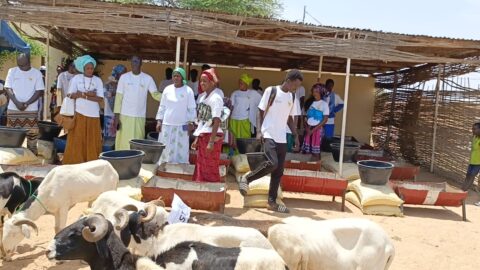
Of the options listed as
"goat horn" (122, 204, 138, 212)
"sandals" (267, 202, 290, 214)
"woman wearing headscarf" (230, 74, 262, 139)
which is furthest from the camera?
"woman wearing headscarf" (230, 74, 262, 139)

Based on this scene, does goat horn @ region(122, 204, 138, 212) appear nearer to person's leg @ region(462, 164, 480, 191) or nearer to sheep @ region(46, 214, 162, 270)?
sheep @ region(46, 214, 162, 270)

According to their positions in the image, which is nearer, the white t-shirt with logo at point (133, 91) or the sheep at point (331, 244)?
the sheep at point (331, 244)

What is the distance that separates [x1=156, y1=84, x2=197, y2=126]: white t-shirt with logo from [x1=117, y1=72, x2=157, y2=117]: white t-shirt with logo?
0.64 metres

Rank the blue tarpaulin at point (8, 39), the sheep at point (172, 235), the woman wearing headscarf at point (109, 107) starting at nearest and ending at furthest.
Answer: the sheep at point (172, 235), the woman wearing headscarf at point (109, 107), the blue tarpaulin at point (8, 39)

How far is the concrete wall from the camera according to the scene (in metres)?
12.5

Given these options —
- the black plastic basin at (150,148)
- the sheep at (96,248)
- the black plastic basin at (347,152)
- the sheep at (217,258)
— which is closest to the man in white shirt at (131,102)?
the black plastic basin at (150,148)

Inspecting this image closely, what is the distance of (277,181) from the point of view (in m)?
6.45

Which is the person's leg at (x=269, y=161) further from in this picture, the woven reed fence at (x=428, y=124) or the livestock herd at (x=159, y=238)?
the woven reed fence at (x=428, y=124)

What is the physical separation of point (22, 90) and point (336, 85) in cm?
822

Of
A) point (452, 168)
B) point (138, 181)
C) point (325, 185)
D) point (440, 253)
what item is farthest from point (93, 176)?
point (452, 168)

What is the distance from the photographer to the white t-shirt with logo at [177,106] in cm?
669

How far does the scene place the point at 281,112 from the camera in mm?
6215

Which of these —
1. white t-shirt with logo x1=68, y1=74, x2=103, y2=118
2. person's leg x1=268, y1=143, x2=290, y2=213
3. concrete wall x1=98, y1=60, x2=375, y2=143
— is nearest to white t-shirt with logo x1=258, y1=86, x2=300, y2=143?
person's leg x1=268, y1=143, x2=290, y2=213

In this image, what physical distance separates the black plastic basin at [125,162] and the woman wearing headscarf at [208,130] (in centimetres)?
80
